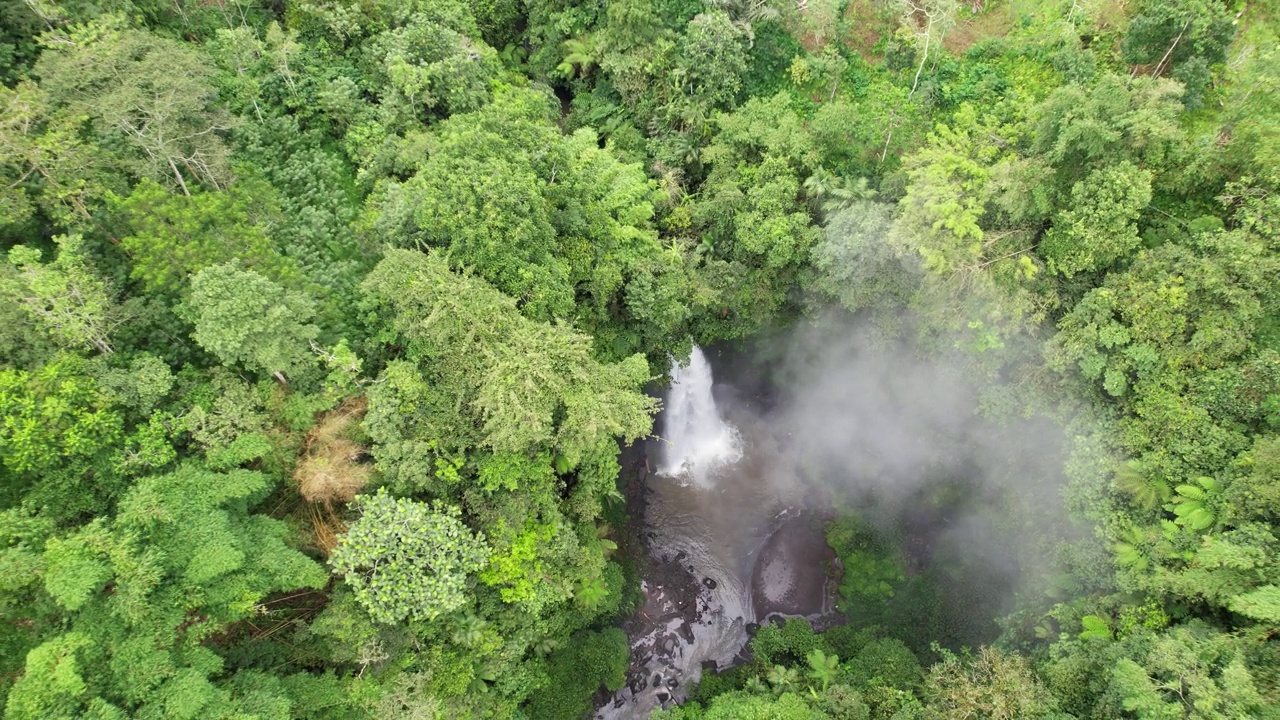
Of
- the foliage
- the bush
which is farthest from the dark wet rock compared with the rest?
the bush

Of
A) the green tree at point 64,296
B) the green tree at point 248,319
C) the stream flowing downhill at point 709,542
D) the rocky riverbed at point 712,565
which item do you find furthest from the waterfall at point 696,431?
the green tree at point 64,296

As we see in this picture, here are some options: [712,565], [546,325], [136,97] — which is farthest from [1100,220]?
[136,97]

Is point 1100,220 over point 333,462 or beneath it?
over

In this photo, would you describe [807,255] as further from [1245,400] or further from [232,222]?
[232,222]

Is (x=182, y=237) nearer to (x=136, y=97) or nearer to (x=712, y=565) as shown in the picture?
(x=136, y=97)

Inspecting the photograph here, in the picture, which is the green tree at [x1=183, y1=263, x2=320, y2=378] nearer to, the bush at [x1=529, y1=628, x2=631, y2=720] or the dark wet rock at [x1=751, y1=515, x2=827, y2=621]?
the bush at [x1=529, y1=628, x2=631, y2=720]

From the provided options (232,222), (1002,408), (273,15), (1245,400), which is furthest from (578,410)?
(273,15)
